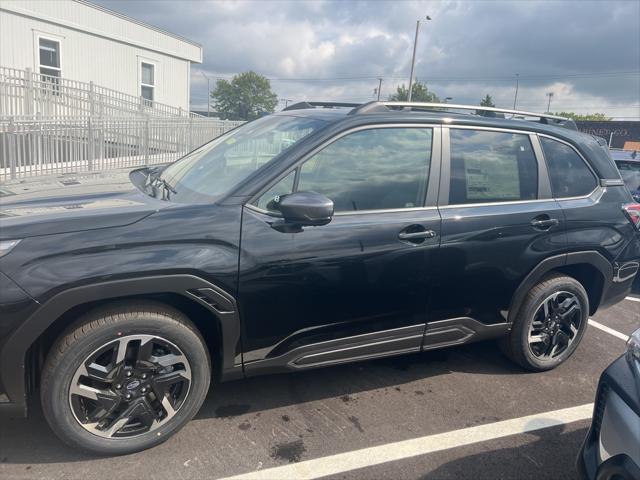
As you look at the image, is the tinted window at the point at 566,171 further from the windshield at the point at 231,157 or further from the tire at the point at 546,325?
the windshield at the point at 231,157

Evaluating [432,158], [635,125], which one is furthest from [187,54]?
[635,125]

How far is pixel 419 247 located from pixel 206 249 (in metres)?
1.29

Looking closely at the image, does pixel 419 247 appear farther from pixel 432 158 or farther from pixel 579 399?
pixel 579 399

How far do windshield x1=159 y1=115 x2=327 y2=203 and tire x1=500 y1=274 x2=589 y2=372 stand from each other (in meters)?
1.99

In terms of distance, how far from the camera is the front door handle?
135 inches

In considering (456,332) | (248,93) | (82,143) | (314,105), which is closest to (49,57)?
(82,143)

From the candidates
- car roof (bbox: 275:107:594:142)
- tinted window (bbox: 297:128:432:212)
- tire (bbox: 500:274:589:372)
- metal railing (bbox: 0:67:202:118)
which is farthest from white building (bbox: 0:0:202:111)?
tire (bbox: 500:274:589:372)

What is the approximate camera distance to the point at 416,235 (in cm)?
304

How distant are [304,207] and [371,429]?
1411 millimetres

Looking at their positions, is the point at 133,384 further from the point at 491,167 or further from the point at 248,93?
the point at 248,93

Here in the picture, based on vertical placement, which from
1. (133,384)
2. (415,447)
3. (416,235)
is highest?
(416,235)

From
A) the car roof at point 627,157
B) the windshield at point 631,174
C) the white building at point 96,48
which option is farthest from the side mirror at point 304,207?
the white building at point 96,48

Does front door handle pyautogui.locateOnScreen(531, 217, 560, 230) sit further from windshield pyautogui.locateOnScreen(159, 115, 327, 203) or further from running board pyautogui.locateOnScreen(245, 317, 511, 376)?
windshield pyautogui.locateOnScreen(159, 115, 327, 203)

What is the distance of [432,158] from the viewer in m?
3.21
